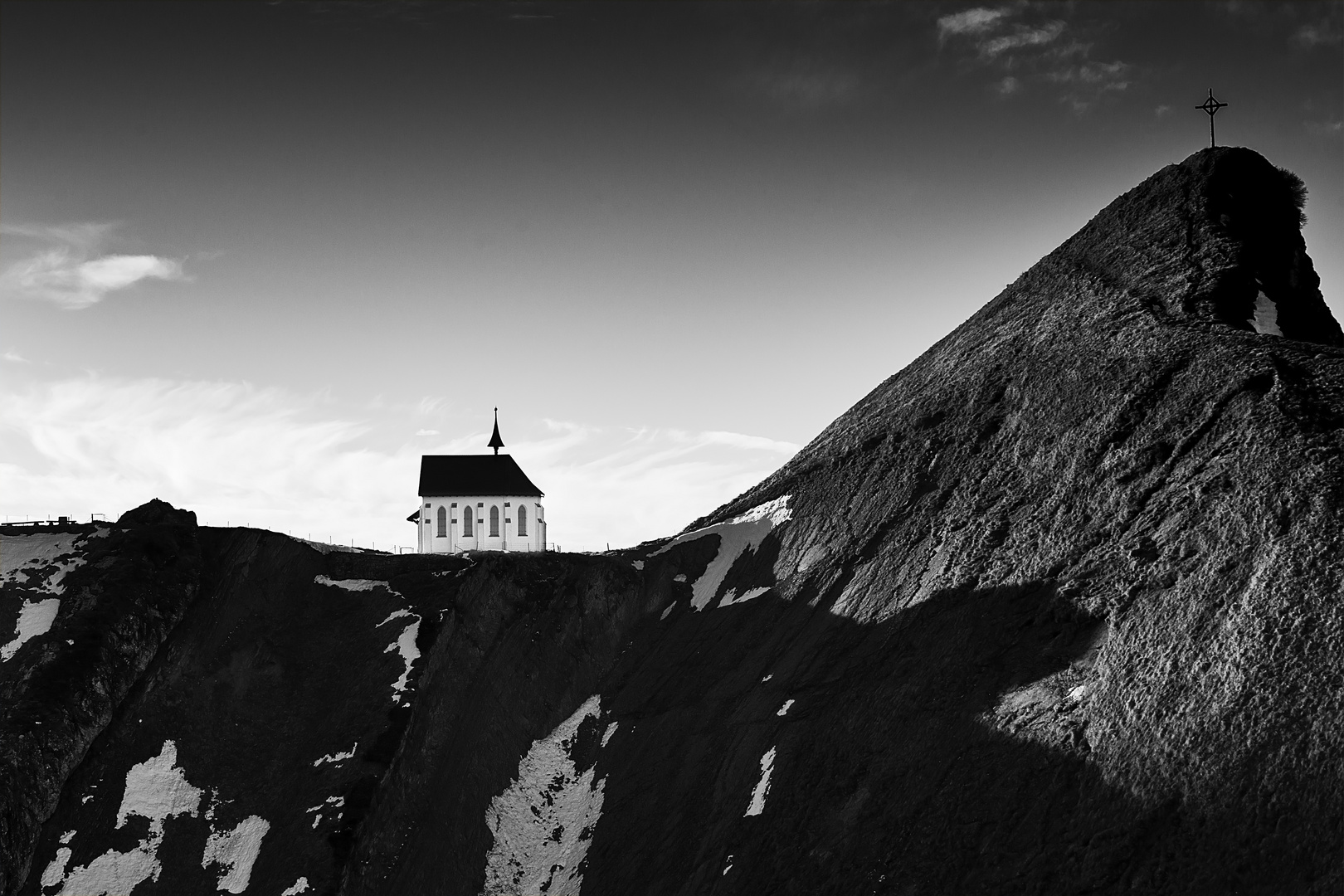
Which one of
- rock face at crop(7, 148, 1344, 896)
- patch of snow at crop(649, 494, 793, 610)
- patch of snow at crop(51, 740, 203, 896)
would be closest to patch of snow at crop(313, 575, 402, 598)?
rock face at crop(7, 148, 1344, 896)

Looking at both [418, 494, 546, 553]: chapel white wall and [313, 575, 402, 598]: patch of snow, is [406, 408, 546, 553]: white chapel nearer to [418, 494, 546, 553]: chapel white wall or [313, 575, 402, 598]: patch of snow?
[418, 494, 546, 553]: chapel white wall

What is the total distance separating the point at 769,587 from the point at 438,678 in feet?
45.7

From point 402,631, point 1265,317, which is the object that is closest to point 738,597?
point 402,631

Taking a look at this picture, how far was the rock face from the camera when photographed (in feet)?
97.3

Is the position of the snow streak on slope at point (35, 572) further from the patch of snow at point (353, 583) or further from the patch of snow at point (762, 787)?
the patch of snow at point (762, 787)

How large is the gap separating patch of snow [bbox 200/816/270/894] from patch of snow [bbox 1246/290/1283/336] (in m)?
39.6

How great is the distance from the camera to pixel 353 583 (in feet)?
193

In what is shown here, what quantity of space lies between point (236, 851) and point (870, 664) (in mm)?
23536

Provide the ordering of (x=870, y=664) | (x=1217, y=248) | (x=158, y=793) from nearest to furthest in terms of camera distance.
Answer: (x=870, y=664) < (x=158, y=793) < (x=1217, y=248)

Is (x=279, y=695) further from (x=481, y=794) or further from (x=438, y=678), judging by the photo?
(x=481, y=794)

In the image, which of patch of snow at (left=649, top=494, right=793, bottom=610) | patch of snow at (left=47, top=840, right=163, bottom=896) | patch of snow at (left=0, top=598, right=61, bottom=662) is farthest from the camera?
patch of snow at (left=649, top=494, right=793, bottom=610)

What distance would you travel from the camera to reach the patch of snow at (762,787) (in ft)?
123

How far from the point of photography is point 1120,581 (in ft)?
114

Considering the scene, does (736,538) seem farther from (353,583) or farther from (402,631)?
(353,583)
